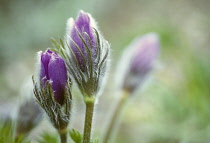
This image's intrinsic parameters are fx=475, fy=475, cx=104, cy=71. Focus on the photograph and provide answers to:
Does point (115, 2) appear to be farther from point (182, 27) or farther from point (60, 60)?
point (60, 60)

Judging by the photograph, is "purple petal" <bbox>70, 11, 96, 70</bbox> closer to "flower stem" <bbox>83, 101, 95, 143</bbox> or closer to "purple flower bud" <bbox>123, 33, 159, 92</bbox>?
"flower stem" <bbox>83, 101, 95, 143</bbox>

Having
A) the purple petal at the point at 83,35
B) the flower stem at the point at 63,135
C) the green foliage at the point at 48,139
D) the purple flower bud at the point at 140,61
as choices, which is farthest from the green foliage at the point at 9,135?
the purple flower bud at the point at 140,61

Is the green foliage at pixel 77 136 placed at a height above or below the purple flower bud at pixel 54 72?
below

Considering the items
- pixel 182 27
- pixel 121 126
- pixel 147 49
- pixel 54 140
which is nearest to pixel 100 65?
pixel 54 140

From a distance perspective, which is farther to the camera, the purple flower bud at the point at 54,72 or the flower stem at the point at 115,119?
the flower stem at the point at 115,119

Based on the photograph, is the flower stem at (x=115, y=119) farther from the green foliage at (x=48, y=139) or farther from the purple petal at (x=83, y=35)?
the purple petal at (x=83, y=35)

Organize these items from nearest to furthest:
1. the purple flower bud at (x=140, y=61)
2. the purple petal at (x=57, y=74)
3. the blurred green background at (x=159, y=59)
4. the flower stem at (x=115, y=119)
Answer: the purple petal at (x=57, y=74), the flower stem at (x=115, y=119), the purple flower bud at (x=140, y=61), the blurred green background at (x=159, y=59)

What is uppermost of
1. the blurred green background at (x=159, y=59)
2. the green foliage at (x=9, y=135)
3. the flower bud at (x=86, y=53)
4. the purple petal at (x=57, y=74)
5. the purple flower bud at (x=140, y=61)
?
the blurred green background at (x=159, y=59)

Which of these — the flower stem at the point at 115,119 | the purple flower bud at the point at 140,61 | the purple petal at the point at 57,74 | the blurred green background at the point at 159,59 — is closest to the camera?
the purple petal at the point at 57,74
